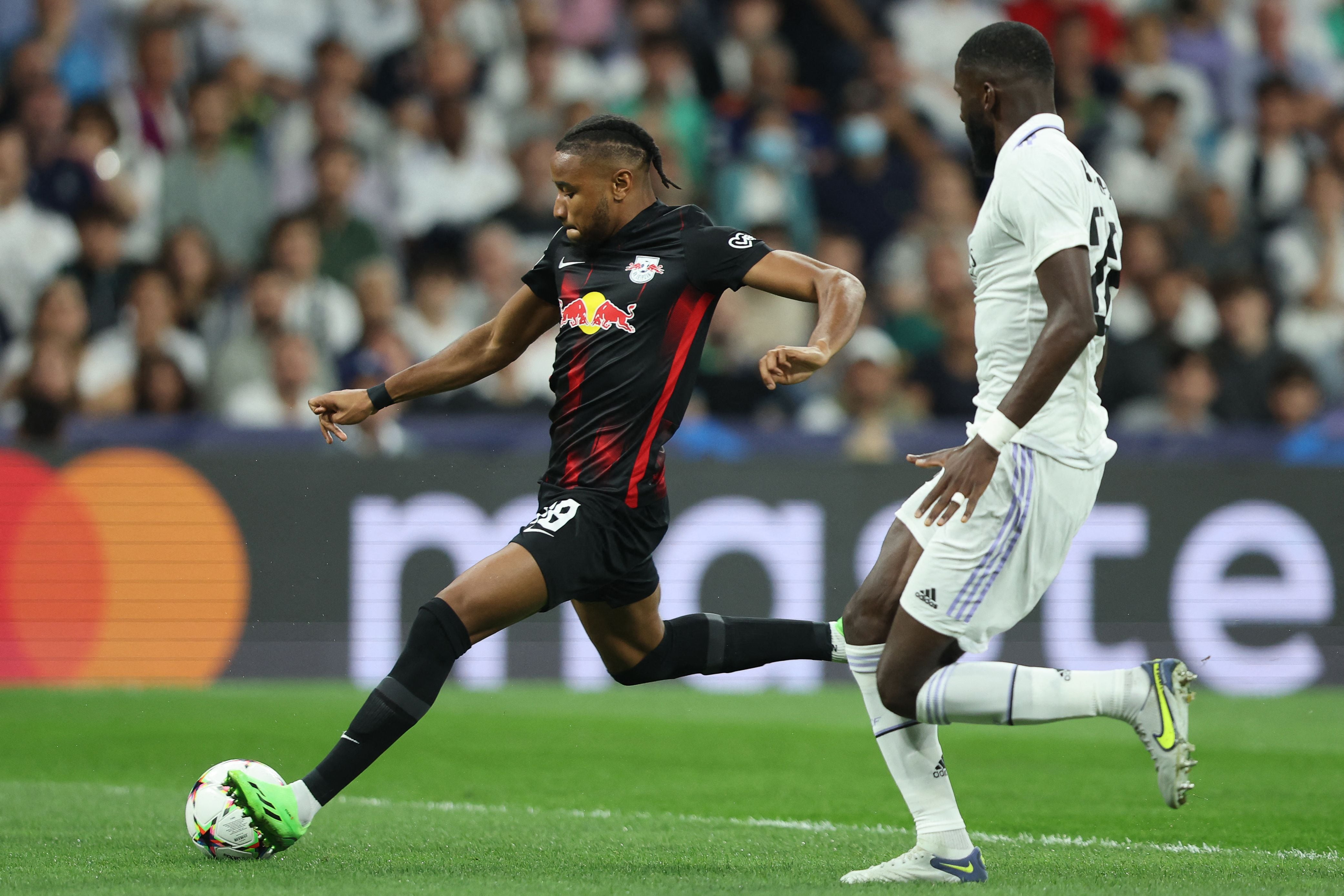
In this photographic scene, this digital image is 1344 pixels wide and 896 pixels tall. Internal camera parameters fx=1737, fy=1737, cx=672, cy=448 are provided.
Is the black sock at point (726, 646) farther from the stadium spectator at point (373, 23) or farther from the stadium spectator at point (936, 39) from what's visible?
the stadium spectator at point (936, 39)

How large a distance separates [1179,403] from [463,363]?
25.3 feet

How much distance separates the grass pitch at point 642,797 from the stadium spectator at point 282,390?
1.97 meters

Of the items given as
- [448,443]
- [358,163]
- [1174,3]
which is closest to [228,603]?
[448,443]

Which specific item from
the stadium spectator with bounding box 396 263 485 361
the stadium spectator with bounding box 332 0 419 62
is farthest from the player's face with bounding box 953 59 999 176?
the stadium spectator with bounding box 332 0 419 62

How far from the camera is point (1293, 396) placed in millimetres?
12547

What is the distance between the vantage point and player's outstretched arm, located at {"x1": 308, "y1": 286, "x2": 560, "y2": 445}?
6051 mm

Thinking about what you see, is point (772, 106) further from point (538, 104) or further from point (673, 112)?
point (538, 104)

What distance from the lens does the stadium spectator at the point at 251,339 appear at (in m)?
12.1

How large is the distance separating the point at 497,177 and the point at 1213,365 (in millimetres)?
5731

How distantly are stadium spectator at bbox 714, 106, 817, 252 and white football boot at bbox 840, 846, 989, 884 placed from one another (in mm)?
9163

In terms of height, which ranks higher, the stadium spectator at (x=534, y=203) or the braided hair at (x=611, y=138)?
the stadium spectator at (x=534, y=203)

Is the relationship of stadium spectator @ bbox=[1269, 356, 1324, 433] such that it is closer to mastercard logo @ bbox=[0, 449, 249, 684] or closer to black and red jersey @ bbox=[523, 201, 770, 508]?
mastercard logo @ bbox=[0, 449, 249, 684]

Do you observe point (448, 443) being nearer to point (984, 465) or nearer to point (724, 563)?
point (724, 563)

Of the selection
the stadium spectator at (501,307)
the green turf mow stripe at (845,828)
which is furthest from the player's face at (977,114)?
the stadium spectator at (501,307)
